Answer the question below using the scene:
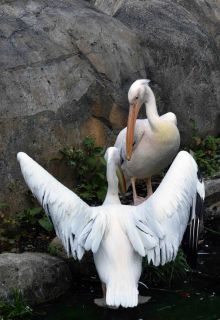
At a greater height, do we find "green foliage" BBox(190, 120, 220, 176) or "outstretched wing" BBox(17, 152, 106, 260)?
"outstretched wing" BBox(17, 152, 106, 260)

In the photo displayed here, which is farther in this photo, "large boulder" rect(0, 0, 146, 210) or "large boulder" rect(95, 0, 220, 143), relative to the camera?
"large boulder" rect(95, 0, 220, 143)

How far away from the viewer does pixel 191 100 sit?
9.09 m

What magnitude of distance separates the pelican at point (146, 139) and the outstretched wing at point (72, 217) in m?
1.47

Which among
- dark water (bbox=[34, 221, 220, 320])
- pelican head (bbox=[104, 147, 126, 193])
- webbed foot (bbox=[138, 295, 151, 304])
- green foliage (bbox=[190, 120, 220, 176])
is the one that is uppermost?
pelican head (bbox=[104, 147, 126, 193])

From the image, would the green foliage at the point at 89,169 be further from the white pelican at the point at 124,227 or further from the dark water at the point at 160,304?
the white pelican at the point at 124,227

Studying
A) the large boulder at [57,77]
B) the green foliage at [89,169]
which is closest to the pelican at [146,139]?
the green foliage at [89,169]

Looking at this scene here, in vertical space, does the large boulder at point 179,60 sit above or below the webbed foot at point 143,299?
above

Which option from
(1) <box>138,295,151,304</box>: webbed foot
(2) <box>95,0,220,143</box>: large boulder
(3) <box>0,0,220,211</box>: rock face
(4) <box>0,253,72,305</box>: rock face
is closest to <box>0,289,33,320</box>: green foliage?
(4) <box>0,253,72,305</box>: rock face

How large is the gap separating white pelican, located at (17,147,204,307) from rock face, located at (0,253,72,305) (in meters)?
0.39

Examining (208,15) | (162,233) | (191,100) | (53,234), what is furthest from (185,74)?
(162,233)

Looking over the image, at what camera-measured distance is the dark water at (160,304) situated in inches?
223

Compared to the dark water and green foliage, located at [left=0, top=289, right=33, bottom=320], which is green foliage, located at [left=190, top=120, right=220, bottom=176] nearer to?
the dark water

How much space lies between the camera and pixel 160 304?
5.81 meters

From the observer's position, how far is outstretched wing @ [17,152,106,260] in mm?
5457
